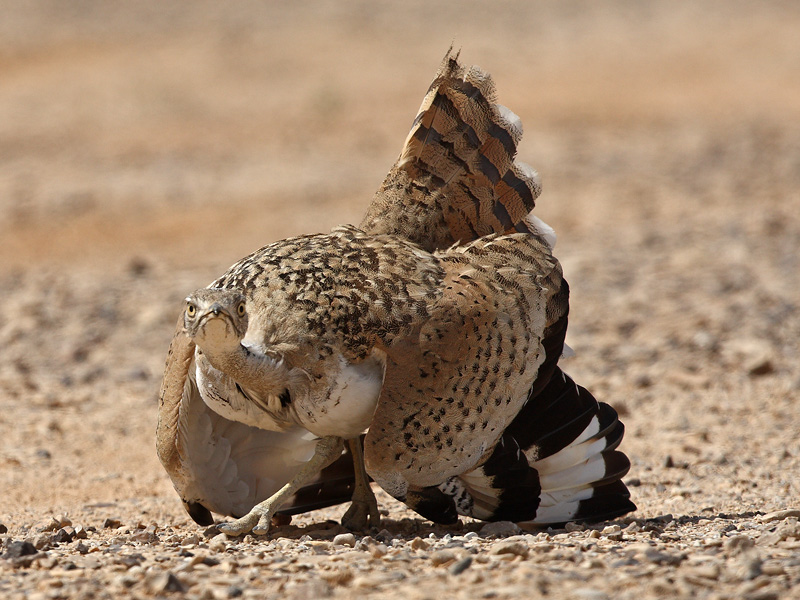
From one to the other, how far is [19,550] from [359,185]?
12.6 meters

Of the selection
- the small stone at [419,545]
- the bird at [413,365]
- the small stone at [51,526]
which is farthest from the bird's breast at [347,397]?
the small stone at [51,526]

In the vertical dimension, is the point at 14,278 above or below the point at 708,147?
below

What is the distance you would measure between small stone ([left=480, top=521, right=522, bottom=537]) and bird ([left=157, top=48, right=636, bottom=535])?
5cm

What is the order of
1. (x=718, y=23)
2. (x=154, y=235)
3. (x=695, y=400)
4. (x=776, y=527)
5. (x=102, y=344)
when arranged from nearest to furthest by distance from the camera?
(x=776, y=527)
(x=695, y=400)
(x=102, y=344)
(x=154, y=235)
(x=718, y=23)

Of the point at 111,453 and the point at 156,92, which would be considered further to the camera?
the point at 156,92

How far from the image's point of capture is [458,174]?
5965mm

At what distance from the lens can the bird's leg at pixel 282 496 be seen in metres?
5.12

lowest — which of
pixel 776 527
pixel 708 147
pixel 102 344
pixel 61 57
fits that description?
pixel 776 527

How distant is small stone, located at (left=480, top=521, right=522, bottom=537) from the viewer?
17.9 feet

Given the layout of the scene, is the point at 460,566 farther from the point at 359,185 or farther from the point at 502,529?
the point at 359,185

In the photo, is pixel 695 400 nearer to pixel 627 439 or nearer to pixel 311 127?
pixel 627 439

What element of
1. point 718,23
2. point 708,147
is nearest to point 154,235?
point 708,147

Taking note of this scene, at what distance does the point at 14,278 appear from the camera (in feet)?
40.2

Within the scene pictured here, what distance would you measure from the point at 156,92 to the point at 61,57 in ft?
A: 12.3
